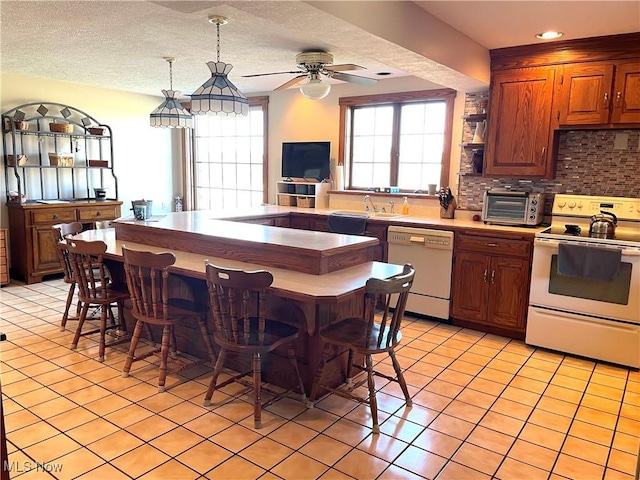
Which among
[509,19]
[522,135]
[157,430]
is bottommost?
[157,430]

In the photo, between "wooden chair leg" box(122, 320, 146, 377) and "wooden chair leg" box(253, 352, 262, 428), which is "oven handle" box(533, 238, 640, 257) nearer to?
"wooden chair leg" box(253, 352, 262, 428)

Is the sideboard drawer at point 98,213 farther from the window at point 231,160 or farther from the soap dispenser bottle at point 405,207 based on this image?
the soap dispenser bottle at point 405,207

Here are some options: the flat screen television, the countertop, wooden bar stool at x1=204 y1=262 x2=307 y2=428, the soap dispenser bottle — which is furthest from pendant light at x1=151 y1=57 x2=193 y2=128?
the soap dispenser bottle

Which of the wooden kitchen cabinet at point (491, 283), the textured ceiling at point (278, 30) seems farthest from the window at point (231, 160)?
the wooden kitchen cabinet at point (491, 283)

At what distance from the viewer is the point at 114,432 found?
7.91 ft

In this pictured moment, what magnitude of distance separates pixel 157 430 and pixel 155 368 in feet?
2.65

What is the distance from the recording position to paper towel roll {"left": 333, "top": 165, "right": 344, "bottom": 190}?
5.70 m

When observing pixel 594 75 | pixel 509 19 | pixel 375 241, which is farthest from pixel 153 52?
pixel 594 75

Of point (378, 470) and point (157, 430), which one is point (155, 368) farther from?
point (378, 470)

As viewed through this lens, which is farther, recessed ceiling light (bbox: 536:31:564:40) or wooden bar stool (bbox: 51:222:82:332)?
wooden bar stool (bbox: 51:222:82:332)

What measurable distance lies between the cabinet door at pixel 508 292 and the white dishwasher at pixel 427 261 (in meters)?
0.40

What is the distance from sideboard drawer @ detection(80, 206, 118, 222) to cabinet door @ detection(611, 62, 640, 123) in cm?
559

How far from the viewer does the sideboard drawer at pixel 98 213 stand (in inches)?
226

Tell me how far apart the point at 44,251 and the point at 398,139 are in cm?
432
